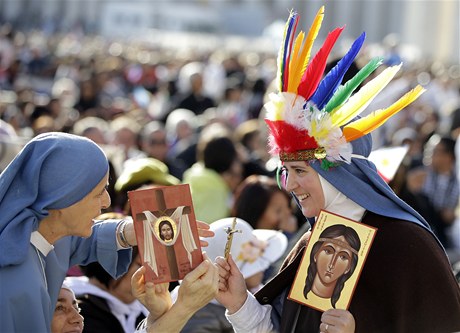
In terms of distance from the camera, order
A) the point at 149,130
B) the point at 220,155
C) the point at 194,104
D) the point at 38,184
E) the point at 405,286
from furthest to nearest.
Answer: the point at 194,104 < the point at 149,130 < the point at 220,155 < the point at 405,286 < the point at 38,184

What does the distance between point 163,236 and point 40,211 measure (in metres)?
0.40

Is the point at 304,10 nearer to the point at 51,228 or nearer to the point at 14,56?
the point at 14,56

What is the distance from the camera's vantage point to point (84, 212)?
291cm

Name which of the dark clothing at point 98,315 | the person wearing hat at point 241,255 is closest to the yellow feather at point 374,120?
the person wearing hat at point 241,255

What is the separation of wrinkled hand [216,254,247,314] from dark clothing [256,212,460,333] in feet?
1.26

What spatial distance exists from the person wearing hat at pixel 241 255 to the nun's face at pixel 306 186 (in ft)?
2.06

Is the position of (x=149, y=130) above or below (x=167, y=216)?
below

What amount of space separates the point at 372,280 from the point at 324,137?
A: 492 mm

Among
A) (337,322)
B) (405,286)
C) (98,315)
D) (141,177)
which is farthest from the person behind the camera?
(141,177)

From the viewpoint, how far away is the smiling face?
3170 mm

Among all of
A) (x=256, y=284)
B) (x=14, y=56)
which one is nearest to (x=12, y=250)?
(x=256, y=284)

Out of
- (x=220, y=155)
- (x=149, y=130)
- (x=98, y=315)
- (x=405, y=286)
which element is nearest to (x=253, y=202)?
(x=220, y=155)

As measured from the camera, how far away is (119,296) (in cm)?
413

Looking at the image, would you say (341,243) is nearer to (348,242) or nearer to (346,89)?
(348,242)
